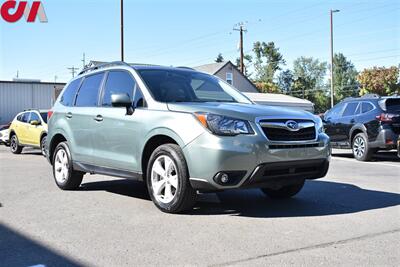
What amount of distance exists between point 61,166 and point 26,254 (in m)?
3.62

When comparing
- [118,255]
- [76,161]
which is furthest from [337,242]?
[76,161]

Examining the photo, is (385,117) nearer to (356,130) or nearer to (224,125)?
(356,130)

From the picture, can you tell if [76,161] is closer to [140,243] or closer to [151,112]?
[151,112]

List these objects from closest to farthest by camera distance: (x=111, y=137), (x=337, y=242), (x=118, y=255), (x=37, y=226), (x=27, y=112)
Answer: (x=118, y=255) → (x=337, y=242) → (x=37, y=226) → (x=111, y=137) → (x=27, y=112)

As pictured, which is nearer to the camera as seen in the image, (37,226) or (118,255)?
(118,255)

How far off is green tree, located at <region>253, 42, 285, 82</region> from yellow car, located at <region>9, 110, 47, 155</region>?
7634cm

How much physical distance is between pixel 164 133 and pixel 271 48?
87985 millimetres

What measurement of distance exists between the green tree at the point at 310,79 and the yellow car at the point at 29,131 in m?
89.1

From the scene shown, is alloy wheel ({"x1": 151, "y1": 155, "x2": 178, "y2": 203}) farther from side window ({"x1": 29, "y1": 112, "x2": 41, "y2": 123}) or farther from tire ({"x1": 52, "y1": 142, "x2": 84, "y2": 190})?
side window ({"x1": 29, "y1": 112, "x2": 41, "y2": 123})

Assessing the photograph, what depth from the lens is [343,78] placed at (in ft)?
381

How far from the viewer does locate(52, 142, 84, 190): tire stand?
24.5 feet

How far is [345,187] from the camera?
7668 millimetres

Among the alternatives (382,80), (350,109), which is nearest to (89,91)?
(350,109)

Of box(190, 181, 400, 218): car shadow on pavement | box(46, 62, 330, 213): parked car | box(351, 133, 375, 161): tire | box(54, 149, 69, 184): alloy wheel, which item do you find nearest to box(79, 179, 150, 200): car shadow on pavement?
box(54, 149, 69, 184): alloy wheel
